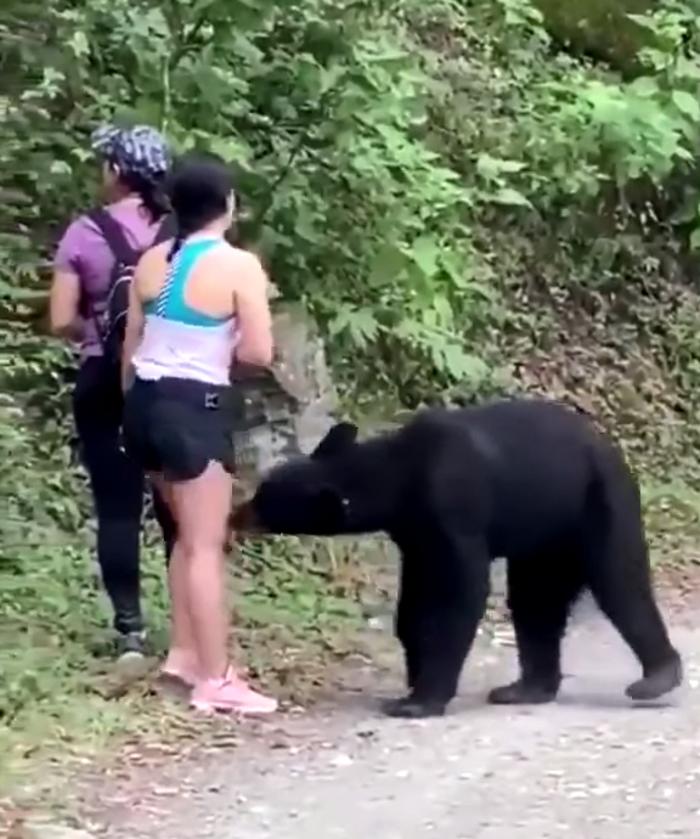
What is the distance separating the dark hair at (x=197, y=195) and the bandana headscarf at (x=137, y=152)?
383mm

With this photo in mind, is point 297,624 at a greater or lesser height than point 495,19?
lesser

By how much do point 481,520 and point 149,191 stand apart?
1.74 meters

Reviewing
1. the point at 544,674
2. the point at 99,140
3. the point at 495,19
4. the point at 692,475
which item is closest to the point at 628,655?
the point at 544,674

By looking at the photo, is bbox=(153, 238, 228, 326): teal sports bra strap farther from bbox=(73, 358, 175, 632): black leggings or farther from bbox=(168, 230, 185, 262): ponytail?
bbox=(73, 358, 175, 632): black leggings

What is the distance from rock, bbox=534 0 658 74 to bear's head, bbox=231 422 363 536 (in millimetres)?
8031

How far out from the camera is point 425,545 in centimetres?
693

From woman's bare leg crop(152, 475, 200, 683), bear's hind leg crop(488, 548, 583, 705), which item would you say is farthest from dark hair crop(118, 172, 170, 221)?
bear's hind leg crop(488, 548, 583, 705)

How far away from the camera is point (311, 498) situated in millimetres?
7023

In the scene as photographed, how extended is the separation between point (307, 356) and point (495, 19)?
5074 mm

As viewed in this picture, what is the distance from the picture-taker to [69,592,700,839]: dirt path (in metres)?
5.68

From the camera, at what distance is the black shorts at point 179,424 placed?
659 cm

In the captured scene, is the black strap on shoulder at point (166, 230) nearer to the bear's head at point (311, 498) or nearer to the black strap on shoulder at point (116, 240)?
the black strap on shoulder at point (116, 240)

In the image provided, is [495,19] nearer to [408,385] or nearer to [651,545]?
[408,385]

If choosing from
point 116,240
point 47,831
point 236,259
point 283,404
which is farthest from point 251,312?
point 283,404
